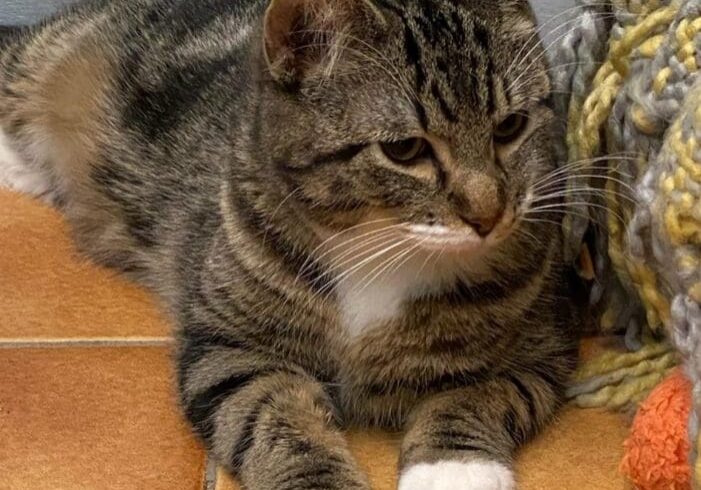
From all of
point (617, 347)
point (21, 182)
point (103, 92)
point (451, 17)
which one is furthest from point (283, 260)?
point (21, 182)

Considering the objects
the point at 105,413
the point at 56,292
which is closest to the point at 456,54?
the point at 105,413

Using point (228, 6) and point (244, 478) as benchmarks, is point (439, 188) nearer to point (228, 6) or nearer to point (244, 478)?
point (244, 478)

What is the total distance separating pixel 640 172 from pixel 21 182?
3.71ft

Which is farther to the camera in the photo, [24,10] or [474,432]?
[24,10]

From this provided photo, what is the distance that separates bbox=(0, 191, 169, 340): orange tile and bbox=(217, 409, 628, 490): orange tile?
39 cm

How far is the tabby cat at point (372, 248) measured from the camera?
3.49 feet

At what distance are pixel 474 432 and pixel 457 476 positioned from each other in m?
0.07

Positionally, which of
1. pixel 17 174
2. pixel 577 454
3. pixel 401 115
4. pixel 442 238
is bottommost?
pixel 577 454

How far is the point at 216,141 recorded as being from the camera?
1.44m

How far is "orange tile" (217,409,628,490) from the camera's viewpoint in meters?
1.15

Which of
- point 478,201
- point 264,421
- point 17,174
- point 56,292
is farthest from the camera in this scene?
point 17,174

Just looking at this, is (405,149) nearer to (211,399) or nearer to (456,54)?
(456,54)

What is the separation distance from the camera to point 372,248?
1.11 metres

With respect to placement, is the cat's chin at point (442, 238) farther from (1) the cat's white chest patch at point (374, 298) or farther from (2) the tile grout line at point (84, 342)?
(2) the tile grout line at point (84, 342)
